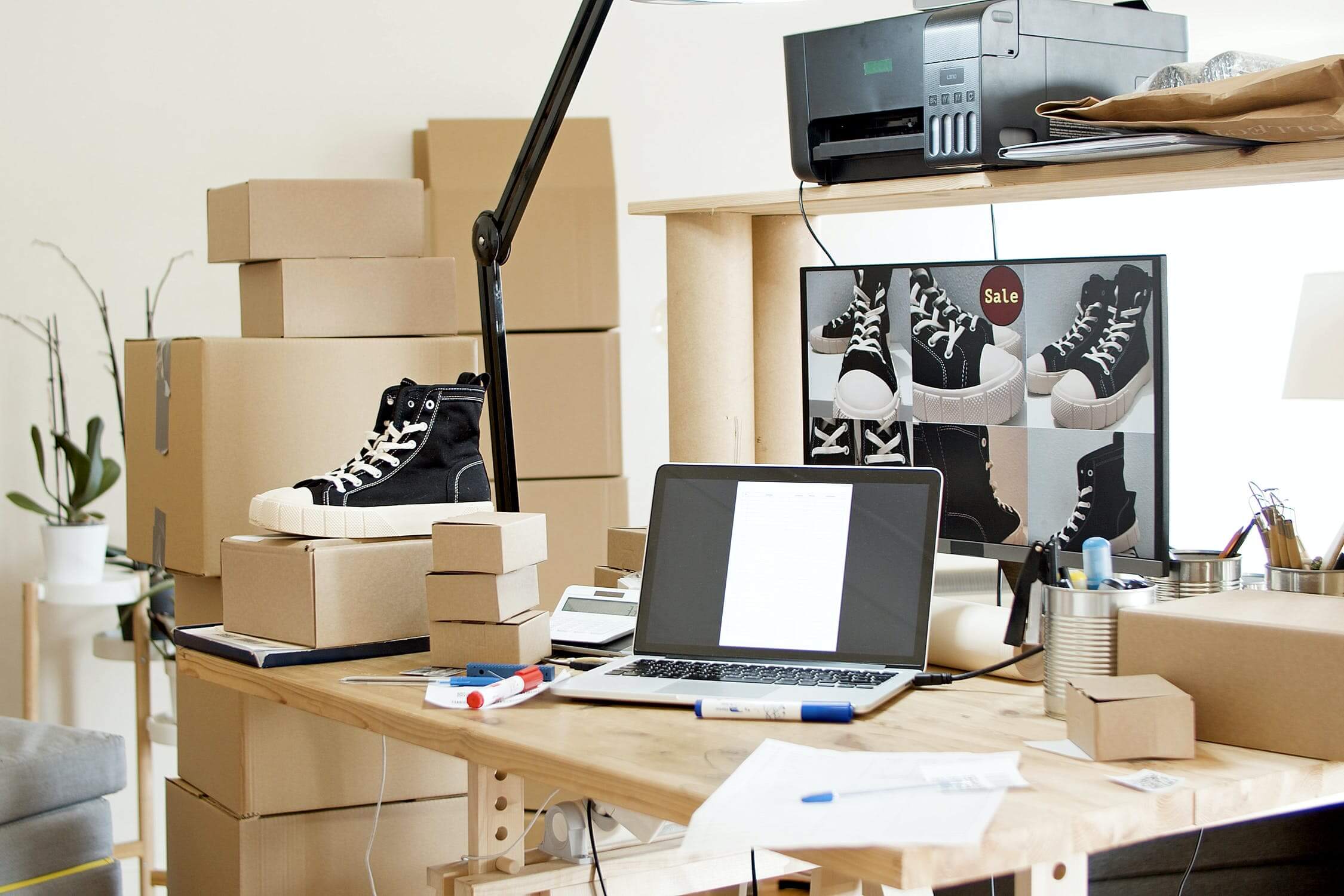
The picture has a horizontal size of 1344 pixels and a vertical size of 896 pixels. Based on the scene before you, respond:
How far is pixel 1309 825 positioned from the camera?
1.93 m

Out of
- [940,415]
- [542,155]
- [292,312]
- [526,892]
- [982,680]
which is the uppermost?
[542,155]

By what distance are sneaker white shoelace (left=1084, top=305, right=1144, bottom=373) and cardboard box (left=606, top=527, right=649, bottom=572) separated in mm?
595

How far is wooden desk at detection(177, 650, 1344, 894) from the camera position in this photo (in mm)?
813

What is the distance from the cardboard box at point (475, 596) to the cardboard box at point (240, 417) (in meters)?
0.45

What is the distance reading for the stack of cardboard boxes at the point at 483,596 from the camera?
129cm

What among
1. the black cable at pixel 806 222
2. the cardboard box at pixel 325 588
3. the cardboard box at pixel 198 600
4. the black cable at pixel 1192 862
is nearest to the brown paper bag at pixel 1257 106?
the black cable at pixel 806 222

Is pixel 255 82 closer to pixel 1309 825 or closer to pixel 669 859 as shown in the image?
pixel 669 859

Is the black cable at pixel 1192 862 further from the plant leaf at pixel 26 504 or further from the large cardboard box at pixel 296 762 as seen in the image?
the plant leaf at pixel 26 504

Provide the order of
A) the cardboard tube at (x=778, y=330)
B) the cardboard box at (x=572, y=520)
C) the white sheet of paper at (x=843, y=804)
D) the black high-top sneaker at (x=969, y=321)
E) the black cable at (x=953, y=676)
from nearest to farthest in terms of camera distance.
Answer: the white sheet of paper at (x=843, y=804) → the black cable at (x=953, y=676) → the black high-top sneaker at (x=969, y=321) → the cardboard tube at (x=778, y=330) → the cardboard box at (x=572, y=520)

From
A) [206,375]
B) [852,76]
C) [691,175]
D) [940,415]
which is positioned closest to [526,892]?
[940,415]

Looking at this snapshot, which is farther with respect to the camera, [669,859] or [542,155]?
[542,155]

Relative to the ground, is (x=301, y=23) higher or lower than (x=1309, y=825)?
higher

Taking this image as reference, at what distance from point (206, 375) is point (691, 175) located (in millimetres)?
1726

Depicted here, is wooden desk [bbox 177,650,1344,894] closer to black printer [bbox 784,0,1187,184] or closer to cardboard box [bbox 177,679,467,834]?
cardboard box [bbox 177,679,467,834]
